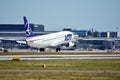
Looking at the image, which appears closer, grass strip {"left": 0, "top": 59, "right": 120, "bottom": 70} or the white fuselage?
grass strip {"left": 0, "top": 59, "right": 120, "bottom": 70}

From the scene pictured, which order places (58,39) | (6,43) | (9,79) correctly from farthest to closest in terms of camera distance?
(6,43)
(58,39)
(9,79)

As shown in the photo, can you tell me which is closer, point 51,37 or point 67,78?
point 67,78

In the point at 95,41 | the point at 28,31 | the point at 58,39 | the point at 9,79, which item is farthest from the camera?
the point at 95,41

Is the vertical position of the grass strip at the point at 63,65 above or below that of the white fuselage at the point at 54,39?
below

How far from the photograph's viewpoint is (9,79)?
33.0 metres

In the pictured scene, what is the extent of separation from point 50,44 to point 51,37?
6.63ft

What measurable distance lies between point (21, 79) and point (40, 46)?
3071 inches

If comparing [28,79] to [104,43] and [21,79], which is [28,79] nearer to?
[21,79]

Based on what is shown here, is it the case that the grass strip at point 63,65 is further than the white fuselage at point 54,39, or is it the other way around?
the white fuselage at point 54,39

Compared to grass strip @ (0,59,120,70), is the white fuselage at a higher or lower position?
higher

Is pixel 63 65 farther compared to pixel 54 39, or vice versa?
pixel 54 39

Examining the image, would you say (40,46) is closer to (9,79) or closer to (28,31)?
(28,31)

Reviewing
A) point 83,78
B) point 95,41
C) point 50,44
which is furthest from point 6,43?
point 83,78

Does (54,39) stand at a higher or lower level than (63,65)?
higher
